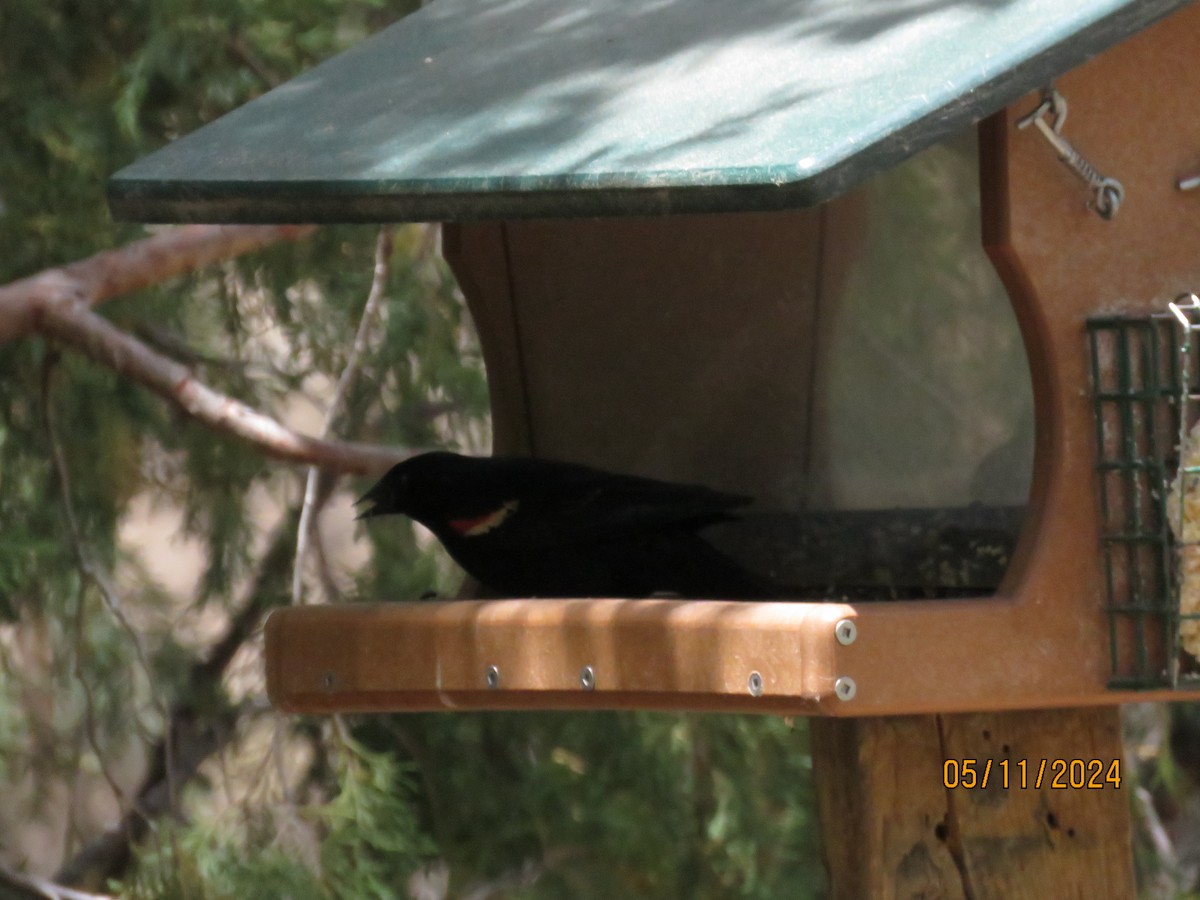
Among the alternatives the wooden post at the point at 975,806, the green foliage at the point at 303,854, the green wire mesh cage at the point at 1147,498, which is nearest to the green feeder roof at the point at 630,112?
the green wire mesh cage at the point at 1147,498

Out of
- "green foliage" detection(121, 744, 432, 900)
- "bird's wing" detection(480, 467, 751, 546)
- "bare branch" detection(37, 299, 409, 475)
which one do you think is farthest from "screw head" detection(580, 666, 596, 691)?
"bare branch" detection(37, 299, 409, 475)

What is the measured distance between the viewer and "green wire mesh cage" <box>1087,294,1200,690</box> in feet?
7.84

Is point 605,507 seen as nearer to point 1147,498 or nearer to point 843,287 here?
point 843,287

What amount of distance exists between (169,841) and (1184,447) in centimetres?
286

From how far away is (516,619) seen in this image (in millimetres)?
2463

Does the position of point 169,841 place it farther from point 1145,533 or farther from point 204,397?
point 1145,533

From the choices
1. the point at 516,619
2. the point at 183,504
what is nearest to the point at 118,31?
the point at 183,504

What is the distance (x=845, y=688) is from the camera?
7.20 ft

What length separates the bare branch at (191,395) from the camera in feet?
14.2

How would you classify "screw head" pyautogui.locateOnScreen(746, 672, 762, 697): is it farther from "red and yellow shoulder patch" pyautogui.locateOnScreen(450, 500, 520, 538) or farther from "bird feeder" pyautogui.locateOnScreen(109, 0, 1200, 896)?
"red and yellow shoulder patch" pyautogui.locateOnScreen(450, 500, 520, 538)

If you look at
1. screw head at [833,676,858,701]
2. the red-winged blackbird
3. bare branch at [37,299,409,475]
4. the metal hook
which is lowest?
screw head at [833,676,858,701]

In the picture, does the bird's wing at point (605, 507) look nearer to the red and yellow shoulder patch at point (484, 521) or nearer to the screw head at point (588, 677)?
the red and yellow shoulder patch at point (484, 521)
